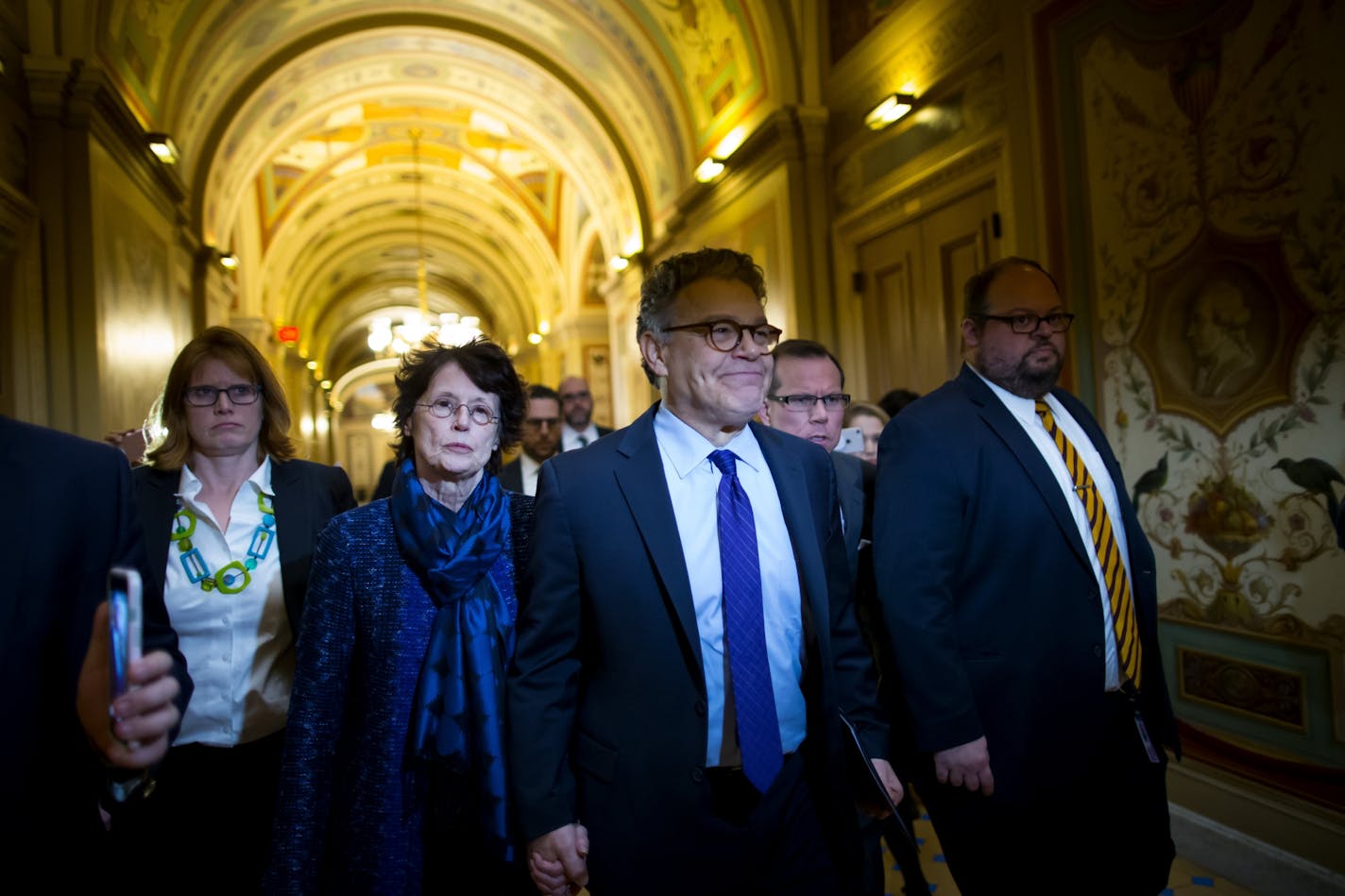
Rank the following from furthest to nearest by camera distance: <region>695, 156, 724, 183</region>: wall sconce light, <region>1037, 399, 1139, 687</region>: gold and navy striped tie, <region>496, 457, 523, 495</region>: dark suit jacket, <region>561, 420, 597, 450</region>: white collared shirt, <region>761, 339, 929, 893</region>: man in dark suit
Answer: <region>695, 156, 724, 183</region>: wall sconce light, <region>561, 420, 597, 450</region>: white collared shirt, <region>496, 457, 523, 495</region>: dark suit jacket, <region>761, 339, 929, 893</region>: man in dark suit, <region>1037, 399, 1139, 687</region>: gold and navy striped tie

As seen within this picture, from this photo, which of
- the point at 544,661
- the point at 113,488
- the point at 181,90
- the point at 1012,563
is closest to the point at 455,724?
the point at 544,661

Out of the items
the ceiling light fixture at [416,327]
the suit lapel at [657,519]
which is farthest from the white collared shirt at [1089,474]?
the ceiling light fixture at [416,327]

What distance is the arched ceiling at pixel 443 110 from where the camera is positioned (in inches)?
325

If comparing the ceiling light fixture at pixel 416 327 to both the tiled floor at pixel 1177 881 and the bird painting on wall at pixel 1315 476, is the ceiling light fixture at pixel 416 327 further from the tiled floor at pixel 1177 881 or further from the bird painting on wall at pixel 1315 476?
the bird painting on wall at pixel 1315 476

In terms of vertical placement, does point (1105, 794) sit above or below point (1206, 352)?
below

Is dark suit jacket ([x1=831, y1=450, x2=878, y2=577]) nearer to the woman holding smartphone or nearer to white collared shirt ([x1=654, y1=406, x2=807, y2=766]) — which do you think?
white collared shirt ([x1=654, y1=406, x2=807, y2=766])

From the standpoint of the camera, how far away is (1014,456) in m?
2.28

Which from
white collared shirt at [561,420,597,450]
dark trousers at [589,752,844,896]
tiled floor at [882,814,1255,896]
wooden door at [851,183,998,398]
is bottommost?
tiled floor at [882,814,1255,896]

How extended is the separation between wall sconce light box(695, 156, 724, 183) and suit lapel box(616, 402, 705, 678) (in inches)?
269

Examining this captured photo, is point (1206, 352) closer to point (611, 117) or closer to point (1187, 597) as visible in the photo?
point (1187, 597)

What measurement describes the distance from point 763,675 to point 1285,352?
2.80 metres

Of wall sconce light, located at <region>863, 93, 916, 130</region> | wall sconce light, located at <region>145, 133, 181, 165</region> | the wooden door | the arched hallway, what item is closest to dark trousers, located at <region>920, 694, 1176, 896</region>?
the arched hallway

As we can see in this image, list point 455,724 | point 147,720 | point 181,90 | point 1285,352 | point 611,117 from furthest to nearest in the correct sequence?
point 611,117 → point 181,90 → point 1285,352 → point 455,724 → point 147,720

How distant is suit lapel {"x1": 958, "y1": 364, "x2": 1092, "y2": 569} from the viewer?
2203mm
